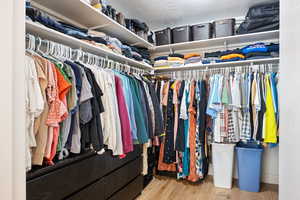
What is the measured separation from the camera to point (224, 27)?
7.93 feet

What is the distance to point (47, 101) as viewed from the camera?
103 cm

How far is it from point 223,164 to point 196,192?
0.50 meters

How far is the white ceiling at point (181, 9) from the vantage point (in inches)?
90.0

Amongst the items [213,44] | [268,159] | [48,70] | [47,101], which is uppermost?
[213,44]

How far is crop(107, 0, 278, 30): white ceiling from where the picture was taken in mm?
2285

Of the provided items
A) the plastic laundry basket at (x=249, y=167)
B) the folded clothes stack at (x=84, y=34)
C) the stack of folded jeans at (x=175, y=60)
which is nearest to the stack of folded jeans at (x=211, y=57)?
the stack of folded jeans at (x=175, y=60)

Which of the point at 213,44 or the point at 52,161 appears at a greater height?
the point at 213,44

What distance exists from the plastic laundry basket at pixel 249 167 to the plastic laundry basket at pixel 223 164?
112 millimetres

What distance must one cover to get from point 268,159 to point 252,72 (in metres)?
1.26

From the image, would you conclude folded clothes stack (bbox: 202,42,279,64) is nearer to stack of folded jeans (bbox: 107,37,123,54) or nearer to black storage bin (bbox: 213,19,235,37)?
black storage bin (bbox: 213,19,235,37)

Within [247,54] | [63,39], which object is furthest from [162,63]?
[63,39]
